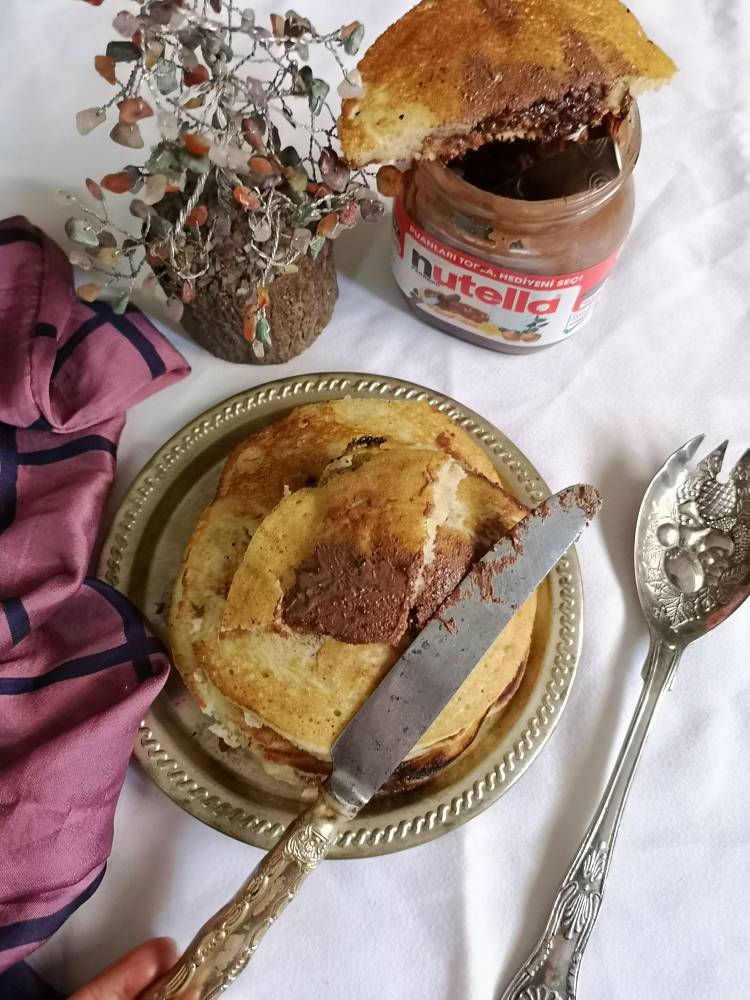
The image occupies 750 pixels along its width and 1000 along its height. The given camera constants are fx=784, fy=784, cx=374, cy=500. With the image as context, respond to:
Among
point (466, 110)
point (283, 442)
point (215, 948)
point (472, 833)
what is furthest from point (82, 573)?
point (466, 110)

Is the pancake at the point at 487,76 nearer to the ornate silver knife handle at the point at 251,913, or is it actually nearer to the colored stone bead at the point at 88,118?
the colored stone bead at the point at 88,118

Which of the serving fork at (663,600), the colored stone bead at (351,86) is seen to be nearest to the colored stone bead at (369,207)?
the colored stone bead at (351,86)

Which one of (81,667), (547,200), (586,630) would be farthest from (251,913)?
(547,200)

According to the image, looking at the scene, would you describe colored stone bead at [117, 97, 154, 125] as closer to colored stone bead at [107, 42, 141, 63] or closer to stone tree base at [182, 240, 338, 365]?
colored stone bead at [107, 42, 141, 63]

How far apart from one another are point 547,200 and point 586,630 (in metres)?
0.49

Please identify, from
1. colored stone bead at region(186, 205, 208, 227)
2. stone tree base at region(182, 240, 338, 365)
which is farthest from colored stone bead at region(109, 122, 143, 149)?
stone tree base at region(182, 240, 338, 365)

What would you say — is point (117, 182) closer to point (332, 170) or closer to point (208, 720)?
point (332, 170)

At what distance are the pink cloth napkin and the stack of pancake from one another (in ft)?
0.30

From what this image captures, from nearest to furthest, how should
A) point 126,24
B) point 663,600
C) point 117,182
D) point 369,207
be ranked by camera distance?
point 126,24 < point 117,182 < point 369,207 < point 663,600

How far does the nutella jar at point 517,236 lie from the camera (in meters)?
0.83

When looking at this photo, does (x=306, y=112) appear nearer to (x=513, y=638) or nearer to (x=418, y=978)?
(x=513, y=638)

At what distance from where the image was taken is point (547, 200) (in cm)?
83

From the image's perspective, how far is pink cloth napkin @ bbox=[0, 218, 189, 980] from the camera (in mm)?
740

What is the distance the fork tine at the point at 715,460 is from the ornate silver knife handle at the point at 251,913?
1.99ft
